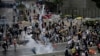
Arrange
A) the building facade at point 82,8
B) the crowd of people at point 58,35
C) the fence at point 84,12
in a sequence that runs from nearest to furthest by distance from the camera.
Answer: the crowd of people at point 58,35 < the fence at point 84,12 < the building facade at point 82,8

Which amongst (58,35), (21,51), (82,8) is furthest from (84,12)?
(21,51)

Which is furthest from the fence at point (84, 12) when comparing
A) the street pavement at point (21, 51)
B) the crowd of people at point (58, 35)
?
the street pavement at point (21, 51)

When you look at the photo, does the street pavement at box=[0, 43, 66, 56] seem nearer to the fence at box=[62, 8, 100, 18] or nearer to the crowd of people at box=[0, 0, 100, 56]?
the crowd of people at box=[0, 0, 100, 56]

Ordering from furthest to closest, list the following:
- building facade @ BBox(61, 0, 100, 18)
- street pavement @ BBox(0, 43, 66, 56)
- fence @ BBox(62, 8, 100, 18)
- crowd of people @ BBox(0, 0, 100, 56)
A: building facade @ BBox(61, 0, 100, 18) → fence @ BBox(62, 8, 100, 18) → crowd of people @ BBox(0, 0, 100, 56) → street pavement @ BBox(0, 43, 66, 56)

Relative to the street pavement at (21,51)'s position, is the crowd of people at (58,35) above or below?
above

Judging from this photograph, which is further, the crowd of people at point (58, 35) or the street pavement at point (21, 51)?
the crowd of people at point (58, 35)

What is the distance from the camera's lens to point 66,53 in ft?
100

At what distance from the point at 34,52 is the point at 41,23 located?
9829mm

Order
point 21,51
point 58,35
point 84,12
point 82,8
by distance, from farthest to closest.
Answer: point 82,8 < point 84,12 < point 58,35 < point 21,51

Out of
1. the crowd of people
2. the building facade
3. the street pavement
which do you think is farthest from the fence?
the street pavement

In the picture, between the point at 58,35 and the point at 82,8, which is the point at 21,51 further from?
the point at 82,8

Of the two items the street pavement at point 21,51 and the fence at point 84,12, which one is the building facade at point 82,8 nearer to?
the fence at point 84,12

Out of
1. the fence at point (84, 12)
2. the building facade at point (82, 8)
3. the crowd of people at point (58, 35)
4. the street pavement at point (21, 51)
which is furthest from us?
the building facade at point (82, 8)

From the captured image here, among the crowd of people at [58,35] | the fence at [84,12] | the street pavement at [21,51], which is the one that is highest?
the crowd of people at [58,35]
